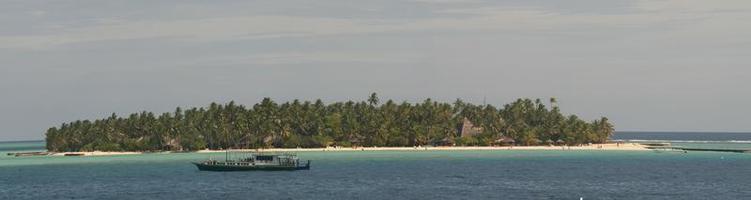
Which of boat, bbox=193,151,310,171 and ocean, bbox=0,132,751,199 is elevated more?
boat, bbox=193,151,310,171

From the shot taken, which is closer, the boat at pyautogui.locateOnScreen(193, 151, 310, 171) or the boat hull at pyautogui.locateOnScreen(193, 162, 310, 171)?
the boat hull at pyautogui.locateOnScreen(193, 162, 310, 171)

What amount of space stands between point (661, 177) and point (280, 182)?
5130cm

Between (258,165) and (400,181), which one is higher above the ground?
(258,165)

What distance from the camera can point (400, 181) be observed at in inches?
5379

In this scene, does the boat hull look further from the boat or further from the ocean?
the ocean

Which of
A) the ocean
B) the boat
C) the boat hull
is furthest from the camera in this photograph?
the boat

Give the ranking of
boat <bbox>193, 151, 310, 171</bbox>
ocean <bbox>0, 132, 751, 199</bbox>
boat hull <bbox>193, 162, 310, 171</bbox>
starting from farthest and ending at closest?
boat <bbox>193, 151, 310, 171</bbox> → boat hull <bbox>193, 162, 310, 171</bbox> → ocean <bbox>0, 132, 751, 199</bbox>

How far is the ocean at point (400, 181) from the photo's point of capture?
119 m

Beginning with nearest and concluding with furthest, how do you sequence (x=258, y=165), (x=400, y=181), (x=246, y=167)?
(x=400, y=181) → (x=258, y=165) → (x=246, y=167)

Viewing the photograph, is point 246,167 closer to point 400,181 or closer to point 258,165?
point 258,165

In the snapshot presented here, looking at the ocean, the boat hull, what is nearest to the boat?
the boat hull

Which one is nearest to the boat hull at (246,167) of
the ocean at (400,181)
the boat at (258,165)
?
the boat at (258,165)

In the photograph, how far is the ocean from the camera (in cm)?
11869

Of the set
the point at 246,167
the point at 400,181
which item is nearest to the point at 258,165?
the point at 246,167
